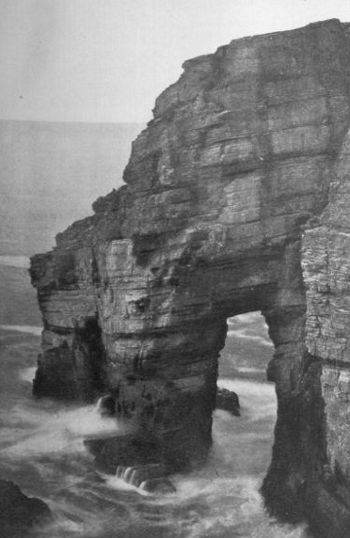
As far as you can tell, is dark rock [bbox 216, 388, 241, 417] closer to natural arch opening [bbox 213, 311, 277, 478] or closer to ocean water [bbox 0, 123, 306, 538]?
natural arch opening [bbox 213, 311, 277, 478]

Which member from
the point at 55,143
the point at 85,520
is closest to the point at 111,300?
the point at 85,520

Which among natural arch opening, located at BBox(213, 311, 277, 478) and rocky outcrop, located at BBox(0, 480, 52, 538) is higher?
natural arch opening, located at BBox(213, 311, 277, 478)

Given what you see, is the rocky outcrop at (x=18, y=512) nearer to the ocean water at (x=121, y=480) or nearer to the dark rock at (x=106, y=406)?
the ocean water at (x=121, y=480)

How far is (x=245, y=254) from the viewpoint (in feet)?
102

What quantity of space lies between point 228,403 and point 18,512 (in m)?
16.7

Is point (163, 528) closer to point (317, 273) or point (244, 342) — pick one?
point (317, 273)

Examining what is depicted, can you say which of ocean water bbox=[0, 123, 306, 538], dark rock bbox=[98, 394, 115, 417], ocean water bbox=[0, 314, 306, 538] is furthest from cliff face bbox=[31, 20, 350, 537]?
dark rock bbox=[98, 394, 115, 417]

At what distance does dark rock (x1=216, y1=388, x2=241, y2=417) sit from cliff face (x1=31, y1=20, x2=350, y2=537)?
245 inches

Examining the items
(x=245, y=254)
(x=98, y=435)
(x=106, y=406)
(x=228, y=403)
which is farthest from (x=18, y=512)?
(x=228, y=403)

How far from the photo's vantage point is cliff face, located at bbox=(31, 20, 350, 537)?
28.3 metres

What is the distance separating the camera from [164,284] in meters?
32.5

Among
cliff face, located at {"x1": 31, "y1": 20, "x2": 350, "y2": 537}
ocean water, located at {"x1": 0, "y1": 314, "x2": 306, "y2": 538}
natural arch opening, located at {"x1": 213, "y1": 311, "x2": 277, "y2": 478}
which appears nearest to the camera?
cliff face, located at {"x1": 31, "y1": 20, "x2": 350, "y2": 537}

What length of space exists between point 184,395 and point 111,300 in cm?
530

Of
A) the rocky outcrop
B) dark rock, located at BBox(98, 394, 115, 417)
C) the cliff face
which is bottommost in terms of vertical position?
the rocky outcrop
